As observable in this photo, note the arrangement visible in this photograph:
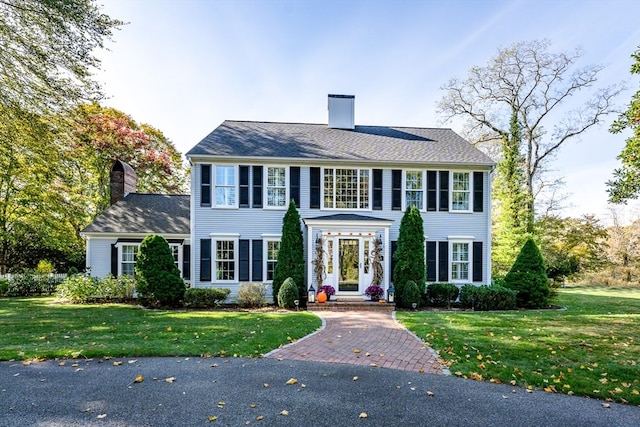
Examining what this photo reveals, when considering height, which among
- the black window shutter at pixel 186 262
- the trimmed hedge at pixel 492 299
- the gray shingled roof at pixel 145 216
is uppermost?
the gray shingled roof at pixel 145 216

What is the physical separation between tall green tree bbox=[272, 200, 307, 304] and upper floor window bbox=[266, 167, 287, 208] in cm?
122

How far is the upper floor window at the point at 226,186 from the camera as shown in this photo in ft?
47.0

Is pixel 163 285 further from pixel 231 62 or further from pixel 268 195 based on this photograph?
pixel 231 62

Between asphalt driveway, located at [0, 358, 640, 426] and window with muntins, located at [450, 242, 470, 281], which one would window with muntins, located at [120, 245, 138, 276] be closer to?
asphalt driveway, located at [0, 358, 640, 426]

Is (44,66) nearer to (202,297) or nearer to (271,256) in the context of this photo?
(202,297)

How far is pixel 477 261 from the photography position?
49.0 ft

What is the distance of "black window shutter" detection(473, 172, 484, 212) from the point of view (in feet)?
49.4

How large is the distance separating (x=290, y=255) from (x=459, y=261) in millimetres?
7311

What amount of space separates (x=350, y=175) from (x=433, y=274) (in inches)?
214

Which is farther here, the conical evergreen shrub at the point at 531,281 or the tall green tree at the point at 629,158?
the conical evergreen shrub at the point at 531,281

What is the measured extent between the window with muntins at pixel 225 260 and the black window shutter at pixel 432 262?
8090 millimetres

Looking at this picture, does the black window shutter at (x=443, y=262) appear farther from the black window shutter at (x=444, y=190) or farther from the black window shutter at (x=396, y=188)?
the black window shutter at (x=396, y=188)

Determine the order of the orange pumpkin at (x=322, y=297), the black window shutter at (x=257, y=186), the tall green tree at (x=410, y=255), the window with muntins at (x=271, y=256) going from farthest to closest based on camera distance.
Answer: the black window shutter at (x=257, y=186) < the window with muntins at (x=271, y=256) < the tall green tree at (x=410, y=255) < the orange pumpkin at (x=322, y=297)

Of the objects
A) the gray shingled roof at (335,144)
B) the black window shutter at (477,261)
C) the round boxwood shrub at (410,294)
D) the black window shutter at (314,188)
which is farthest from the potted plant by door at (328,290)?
the black window shutter at (477,261)
